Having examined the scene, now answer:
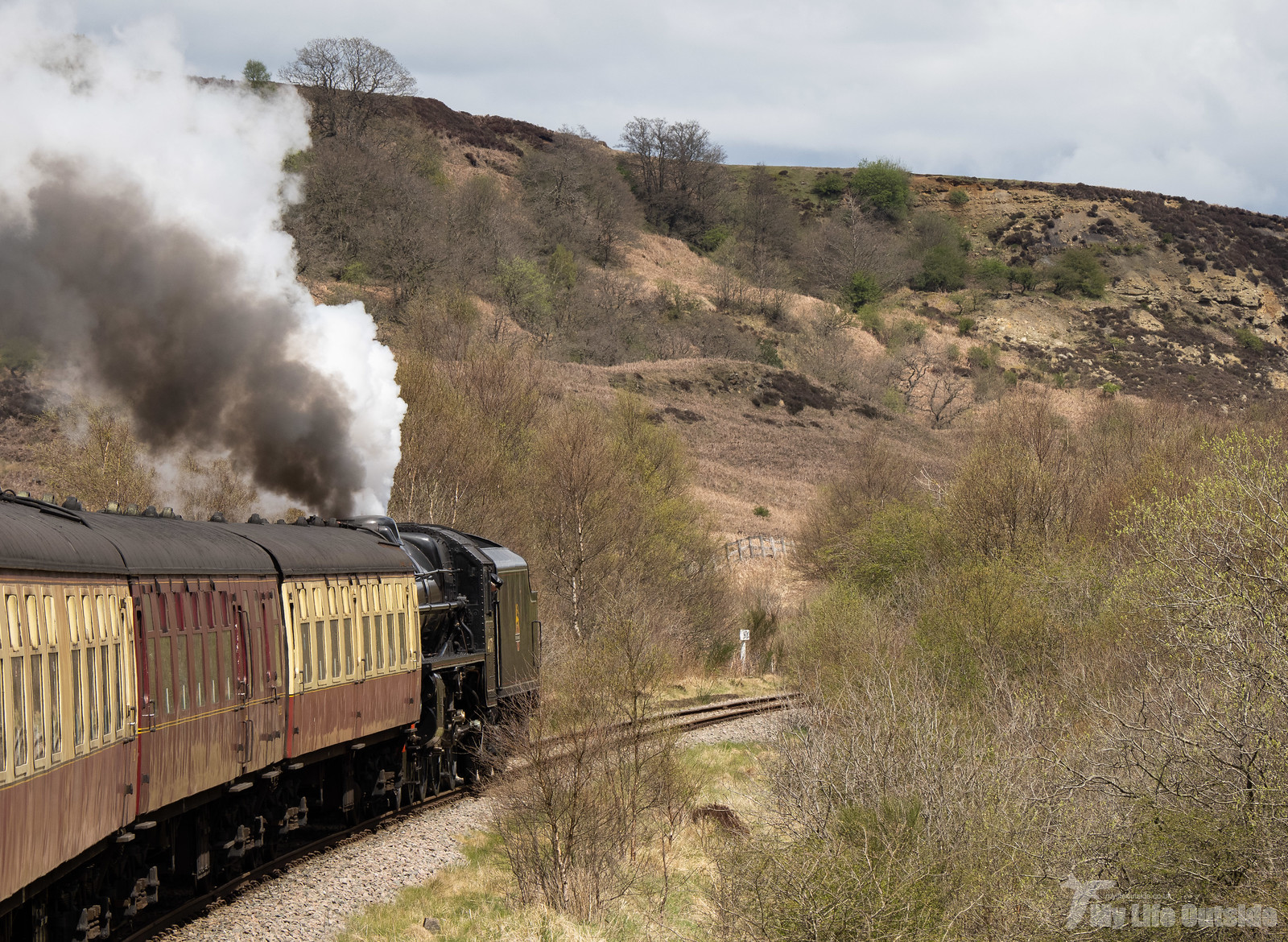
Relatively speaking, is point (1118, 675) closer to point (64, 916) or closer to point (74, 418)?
point (64, 916)

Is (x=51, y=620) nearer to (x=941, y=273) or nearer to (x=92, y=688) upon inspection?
(x=92, y=688)

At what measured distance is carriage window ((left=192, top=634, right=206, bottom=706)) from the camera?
1046cm

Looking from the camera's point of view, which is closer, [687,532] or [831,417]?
[687,532]

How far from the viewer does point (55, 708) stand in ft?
25.4

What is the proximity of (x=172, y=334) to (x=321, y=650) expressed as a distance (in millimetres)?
6088

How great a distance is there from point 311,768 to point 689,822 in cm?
511

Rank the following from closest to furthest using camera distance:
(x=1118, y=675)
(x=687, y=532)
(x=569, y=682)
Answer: (x=569, y=682), (x=1118, y=675), (x=687, y=532)

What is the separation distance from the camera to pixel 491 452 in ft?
112

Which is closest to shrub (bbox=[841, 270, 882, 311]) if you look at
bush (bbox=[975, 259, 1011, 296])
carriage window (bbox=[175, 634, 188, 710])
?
bush (bbox=[975, 259, 1011, 296])

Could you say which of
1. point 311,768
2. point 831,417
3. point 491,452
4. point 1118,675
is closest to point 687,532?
point 491,452

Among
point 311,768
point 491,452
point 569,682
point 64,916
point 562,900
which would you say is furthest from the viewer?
point 491,452

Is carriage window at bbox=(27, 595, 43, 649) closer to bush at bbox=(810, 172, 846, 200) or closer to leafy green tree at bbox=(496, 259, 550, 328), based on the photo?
leafy green tree at bbox=(496, 259, 550, 328)

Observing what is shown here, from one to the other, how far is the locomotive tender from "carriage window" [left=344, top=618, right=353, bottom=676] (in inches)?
1.1

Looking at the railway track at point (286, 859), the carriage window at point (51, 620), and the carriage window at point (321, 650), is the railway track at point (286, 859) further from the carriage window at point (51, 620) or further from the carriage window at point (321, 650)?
the carriage window at point (51, 620)
